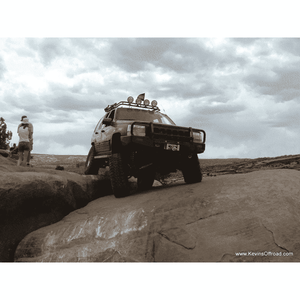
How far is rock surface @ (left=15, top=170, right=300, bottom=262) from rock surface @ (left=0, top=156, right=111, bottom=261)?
22cm

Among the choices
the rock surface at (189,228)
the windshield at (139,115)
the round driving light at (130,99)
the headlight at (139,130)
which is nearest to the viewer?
the rock surface at (189,228)

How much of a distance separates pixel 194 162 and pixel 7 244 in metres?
4.00

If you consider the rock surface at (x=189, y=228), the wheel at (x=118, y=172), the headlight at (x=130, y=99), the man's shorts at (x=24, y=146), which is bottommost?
the rock surface at (x=189, y=228)

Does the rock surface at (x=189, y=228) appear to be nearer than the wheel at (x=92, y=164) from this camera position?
Yes

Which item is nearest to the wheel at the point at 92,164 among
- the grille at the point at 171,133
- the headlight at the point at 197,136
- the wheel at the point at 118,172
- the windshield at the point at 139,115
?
the windshield at the point at 139,115

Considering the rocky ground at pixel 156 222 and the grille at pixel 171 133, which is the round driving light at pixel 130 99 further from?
the rocky ground at pixel 156 222

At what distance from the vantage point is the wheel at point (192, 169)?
20.0ft

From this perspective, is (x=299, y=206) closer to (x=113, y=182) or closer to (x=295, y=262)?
(x=295, y=262)

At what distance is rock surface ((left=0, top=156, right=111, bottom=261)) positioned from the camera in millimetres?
4832

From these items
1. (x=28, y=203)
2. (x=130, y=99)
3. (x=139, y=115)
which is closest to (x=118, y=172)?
(x=28, y=203)

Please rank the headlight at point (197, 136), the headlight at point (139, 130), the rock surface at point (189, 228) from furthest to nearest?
the headlight at point (197, 136)
the headlight at point (139, 130)
the rock surface at point (189, 228)

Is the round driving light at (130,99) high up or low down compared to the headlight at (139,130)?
up

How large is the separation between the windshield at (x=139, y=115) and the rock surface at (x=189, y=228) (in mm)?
2093

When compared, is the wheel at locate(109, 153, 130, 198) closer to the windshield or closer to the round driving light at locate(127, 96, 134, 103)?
the windshield
